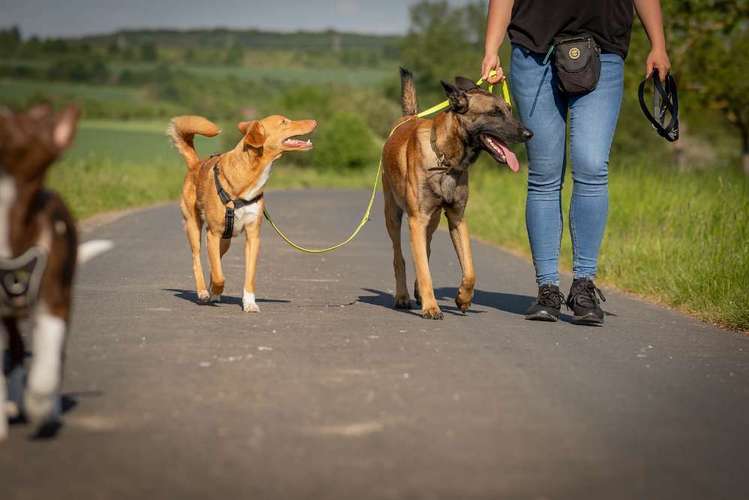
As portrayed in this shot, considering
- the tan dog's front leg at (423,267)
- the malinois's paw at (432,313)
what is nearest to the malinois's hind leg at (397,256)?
the tan dog's front leg at (423,267)

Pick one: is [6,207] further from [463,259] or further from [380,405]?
[463,259]

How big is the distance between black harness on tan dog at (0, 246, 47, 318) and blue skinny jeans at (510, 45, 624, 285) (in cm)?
498

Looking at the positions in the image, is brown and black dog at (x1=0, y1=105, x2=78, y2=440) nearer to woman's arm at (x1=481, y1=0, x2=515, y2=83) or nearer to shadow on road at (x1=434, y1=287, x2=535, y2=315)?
woman's arm at (x1=481, y1=0, x2=515, y2=83)

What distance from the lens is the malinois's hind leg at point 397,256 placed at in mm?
9641

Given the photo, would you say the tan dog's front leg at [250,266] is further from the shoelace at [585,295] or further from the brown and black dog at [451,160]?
the shoelace at [585,295]

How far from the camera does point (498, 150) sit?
8.96 m

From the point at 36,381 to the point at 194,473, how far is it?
69 cm

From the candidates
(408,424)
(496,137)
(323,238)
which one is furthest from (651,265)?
(408,424)

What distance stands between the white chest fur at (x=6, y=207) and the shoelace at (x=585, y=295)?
16.2ft

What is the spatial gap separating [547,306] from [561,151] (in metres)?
1.10

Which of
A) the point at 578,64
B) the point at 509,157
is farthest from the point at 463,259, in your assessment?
the point at 578,64

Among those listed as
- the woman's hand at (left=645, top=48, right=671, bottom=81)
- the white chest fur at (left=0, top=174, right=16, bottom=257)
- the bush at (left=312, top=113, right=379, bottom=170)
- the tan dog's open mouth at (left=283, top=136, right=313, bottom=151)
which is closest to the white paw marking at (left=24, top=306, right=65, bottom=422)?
the white chest fur at (left=0, top=174, right=16, bottom=257)

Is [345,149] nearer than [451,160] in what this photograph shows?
No

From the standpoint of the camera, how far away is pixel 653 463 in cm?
479
